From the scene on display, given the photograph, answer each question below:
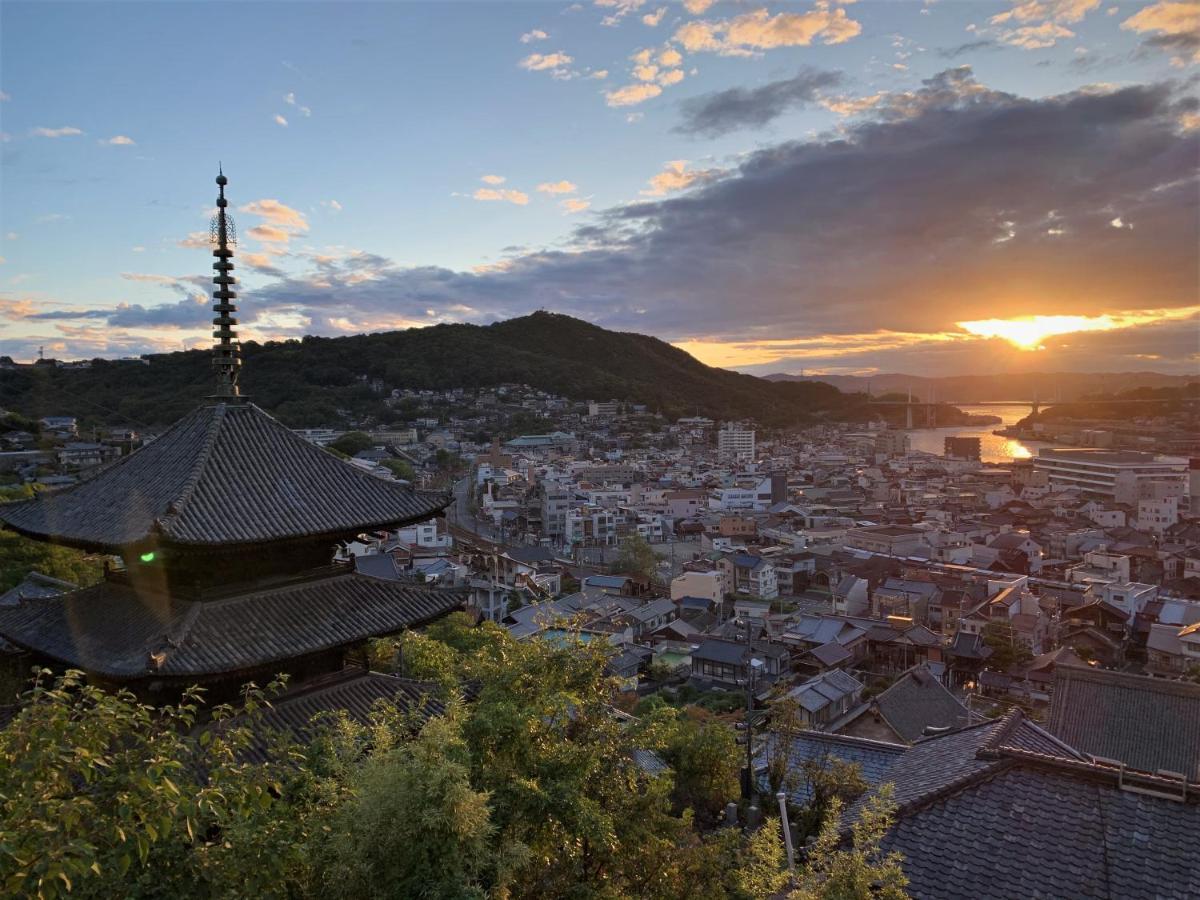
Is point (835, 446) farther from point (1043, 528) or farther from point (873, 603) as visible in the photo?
point (873, 603)

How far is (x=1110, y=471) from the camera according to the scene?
89.1 metres

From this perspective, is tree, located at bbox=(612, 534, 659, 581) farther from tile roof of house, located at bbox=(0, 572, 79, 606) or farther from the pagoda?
the pagoda

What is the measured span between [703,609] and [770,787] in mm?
30474

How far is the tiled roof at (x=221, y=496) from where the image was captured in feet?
30.6

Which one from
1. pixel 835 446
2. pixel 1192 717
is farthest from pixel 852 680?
pixel 835 446

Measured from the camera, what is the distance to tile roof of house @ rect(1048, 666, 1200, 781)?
1958 cm

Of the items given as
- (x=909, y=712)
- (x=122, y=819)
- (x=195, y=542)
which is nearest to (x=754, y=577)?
(x=909, y=712)

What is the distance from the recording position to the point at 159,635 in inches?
357

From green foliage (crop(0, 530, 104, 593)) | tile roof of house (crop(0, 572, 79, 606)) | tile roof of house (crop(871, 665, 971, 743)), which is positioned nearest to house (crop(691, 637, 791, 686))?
tile roof of house (crop(871, 665, 971, 743))

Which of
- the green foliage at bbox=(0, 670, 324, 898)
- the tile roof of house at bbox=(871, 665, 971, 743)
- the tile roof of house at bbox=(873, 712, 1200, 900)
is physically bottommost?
the tile roof of house at bbox=(871, 665, 971, 743)

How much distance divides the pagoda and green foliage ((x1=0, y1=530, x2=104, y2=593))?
19589 mm

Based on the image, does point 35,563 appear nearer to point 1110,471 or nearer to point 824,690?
point 824,690

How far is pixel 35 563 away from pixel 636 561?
1490 inches

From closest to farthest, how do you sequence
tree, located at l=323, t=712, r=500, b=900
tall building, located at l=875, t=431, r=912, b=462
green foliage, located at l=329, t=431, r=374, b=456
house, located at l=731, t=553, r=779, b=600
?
tree, located at l=323, t=712, r=500, b=900, house, located at l=731, t=553, r=779, b=600, green foliage, located at l=329, t=431, r=374, b=456, tall building, located at l=875, t=431, r=912, b=462
